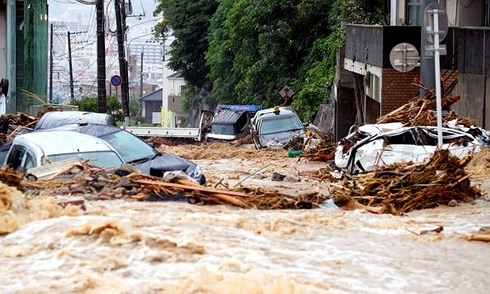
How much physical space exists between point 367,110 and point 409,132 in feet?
43.3

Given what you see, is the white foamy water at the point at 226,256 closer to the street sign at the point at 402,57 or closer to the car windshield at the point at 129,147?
the car windshield at the point at 129,147

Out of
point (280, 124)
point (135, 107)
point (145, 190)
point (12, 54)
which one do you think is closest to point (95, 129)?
point (145, 190)

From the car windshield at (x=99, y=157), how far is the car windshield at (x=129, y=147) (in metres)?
0.76

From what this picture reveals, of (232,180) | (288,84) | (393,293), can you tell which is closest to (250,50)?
(288,84)

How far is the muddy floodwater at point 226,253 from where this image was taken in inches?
281

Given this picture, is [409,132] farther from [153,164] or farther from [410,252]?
[410,252]

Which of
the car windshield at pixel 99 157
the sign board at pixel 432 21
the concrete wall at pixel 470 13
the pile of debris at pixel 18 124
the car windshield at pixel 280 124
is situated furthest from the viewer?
the car windshield at pixel 280 124

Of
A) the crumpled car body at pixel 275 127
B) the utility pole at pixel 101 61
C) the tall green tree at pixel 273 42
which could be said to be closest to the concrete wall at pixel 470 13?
the crumpled car body at pixel 275 127

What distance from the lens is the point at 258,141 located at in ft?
107

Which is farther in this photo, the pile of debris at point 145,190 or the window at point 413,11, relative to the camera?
the window at point 413,11

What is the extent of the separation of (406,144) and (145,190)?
7360mm

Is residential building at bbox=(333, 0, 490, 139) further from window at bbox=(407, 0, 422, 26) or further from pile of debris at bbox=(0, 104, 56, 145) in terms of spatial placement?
pile of debris at bbox=(0, 104, 56, 145)

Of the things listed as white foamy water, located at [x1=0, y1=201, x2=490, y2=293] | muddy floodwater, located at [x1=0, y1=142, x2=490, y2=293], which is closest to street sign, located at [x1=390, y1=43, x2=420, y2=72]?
muddy floodwater, located at [x1=0, y1=142, x2=490, y2=293]

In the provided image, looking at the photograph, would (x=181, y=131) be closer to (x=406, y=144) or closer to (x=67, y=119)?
(x=67, y=119)
